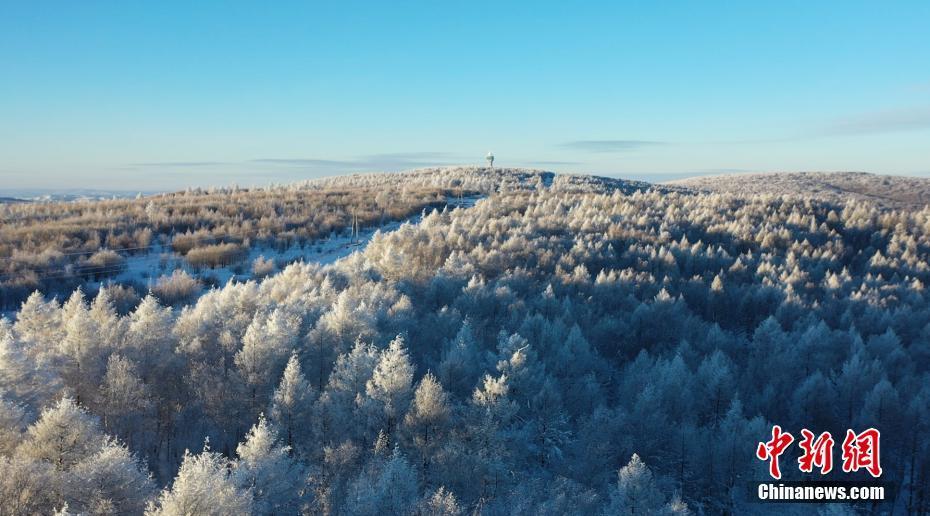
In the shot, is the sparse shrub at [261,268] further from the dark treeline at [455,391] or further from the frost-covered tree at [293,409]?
the frost-covered tree at [293,409]

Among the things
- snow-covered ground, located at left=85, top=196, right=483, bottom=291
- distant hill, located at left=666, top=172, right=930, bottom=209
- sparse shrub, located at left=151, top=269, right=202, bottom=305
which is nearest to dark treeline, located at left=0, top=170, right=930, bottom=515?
sparse shrub, located at left=151, top=269, right=202, bottom=305

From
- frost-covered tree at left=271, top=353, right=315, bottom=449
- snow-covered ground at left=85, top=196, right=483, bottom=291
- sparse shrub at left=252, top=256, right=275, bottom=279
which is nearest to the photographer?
frost-covered tree at left=271, top=353, right=315, bottom=449

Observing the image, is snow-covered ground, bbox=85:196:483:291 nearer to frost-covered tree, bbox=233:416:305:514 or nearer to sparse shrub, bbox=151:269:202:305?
sparse shrub, bbox=151:269:202:305

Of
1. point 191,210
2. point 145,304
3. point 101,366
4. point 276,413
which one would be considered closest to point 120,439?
point 101,366

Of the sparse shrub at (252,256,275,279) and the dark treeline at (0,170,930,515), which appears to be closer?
the dark treeline at (0,170,930,515)

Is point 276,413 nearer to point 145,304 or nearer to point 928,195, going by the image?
point 145,304
